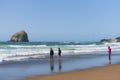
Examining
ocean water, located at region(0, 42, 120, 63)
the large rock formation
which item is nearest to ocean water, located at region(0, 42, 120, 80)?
ocean water, located at region(0, 42, 120, 63)

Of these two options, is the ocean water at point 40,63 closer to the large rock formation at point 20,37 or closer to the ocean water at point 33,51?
the ocean water at point 33,51

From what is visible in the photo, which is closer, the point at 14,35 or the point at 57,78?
the point at 57,78

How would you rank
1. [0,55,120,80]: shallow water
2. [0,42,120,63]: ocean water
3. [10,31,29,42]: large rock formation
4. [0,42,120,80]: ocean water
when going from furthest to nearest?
[10,31,29,42]: large rock formation → [0,42,120,63]: ocean water → [0,42,120,80]: ocean water → [0,55,120,80]: shallow water

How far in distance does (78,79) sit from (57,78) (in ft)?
4.08

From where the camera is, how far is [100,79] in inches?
635

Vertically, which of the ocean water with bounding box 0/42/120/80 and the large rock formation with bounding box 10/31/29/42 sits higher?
the large rock formation with bounding box 10/31/29/42

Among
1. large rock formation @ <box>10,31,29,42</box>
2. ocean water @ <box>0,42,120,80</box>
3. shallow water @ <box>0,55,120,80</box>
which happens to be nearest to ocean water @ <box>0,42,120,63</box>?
A: ocean water @ <box>0,42,120,80</box>

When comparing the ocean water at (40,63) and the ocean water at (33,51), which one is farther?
the ocean water at (33,51)

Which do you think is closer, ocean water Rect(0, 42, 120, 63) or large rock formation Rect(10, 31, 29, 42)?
ocean water Rect(0, 42, 120, 63)

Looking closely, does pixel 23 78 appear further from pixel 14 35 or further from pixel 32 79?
pixel 14 35

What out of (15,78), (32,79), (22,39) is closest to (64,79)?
(32,79)

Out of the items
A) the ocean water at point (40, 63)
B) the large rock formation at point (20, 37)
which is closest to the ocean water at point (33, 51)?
the ocean water at point (40, 63)

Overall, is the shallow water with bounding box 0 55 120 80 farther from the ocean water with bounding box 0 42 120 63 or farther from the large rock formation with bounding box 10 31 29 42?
the large rock formation with bounding box 10 31 29 42

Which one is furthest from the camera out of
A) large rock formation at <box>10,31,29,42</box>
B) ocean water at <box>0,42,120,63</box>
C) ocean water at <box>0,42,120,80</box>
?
large rock formation at <box>10,31,29,42</box>
